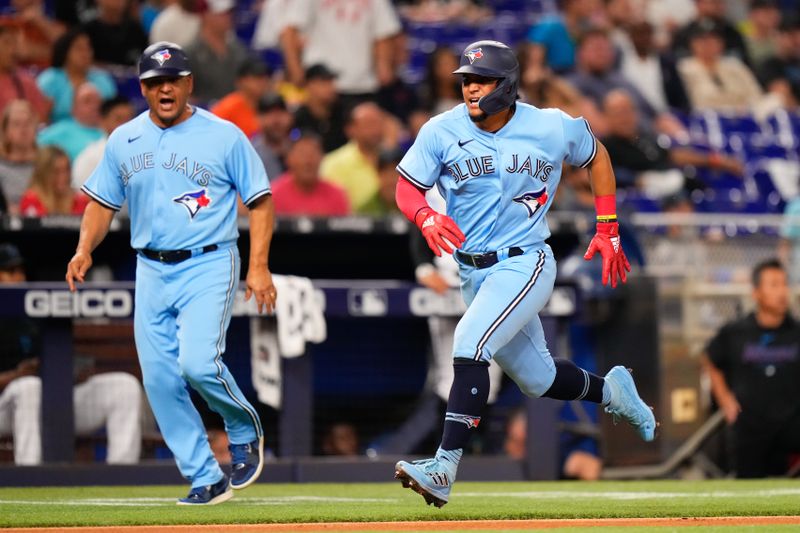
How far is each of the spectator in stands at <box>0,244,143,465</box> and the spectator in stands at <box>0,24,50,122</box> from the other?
2.55m

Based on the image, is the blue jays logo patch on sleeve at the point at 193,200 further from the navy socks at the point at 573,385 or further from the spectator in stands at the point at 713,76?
the spectator in stands at the point at 713,76

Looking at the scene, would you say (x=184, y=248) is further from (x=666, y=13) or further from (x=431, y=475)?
(x=666, y=13)

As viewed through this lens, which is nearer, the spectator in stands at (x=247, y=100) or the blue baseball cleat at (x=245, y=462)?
the blue baseball cleat at (x=245, y=462)

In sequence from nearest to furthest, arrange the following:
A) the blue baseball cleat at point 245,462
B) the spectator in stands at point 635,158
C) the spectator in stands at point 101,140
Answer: the blue baseball cleat at point 245,462, the spectator in stands at point 101,140, the spectator in stands at point 635,158

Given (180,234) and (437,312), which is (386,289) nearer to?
(437,312)

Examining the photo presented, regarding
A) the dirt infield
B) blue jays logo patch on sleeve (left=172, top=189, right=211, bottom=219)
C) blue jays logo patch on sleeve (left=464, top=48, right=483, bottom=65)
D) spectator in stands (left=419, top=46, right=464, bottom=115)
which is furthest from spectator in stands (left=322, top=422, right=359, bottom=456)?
spectator in stands (left=419, top=46, right=464, bottom=115)

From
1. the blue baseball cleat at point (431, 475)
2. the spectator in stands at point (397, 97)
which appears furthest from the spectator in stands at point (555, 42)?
the blue baseball cleat at point (431, 475)

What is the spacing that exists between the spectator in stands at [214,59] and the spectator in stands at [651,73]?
433 centimetres

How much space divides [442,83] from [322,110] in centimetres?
123

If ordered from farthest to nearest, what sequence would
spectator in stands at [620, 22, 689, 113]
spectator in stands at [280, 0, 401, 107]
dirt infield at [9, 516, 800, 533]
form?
spectator in stands at [620, 22, 689, 113], spectator in stands at [280, 0, 401, 107], dirt infield at [9, 516, 800, 533]

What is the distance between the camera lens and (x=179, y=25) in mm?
12445

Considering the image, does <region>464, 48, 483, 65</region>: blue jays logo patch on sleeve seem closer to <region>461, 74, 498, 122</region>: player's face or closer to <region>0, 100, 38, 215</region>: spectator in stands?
<region>461, 74, 498, 122</region>: player's face

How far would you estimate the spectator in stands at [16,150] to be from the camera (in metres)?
9.50

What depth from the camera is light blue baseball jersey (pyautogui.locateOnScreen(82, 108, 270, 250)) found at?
21.2ft
